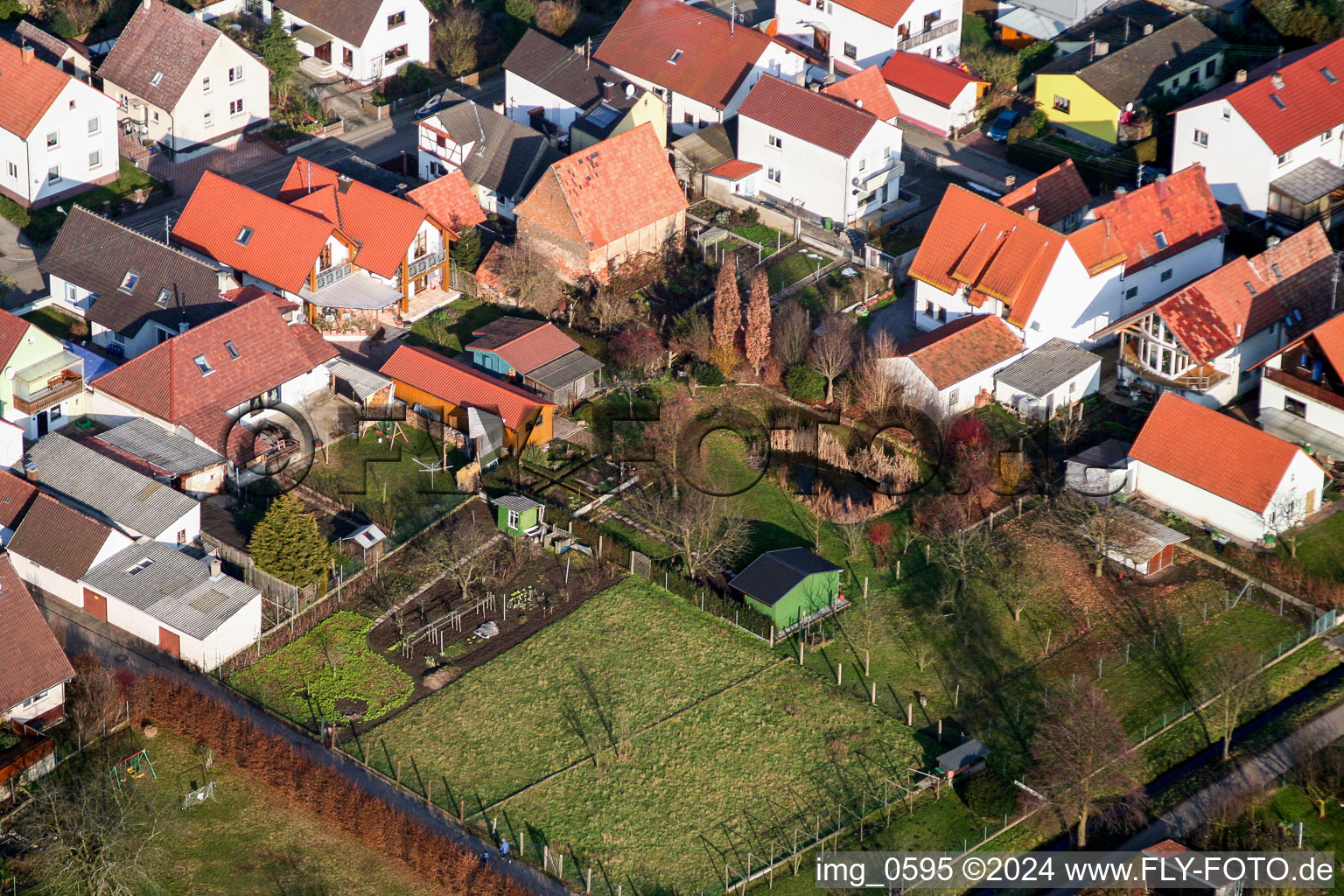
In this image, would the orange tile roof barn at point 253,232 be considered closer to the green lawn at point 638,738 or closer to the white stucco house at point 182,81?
the white stucco house at point 182,81

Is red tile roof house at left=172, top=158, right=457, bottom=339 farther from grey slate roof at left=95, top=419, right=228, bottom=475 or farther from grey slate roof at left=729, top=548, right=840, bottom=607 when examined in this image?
grey slate roof at left=729, top=548, right=840, bottom=607

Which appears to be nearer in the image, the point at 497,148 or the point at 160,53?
the point at 497,148

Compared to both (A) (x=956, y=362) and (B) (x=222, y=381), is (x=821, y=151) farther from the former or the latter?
(B) (x=222, y=381)

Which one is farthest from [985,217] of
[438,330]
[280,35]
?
[280,35]

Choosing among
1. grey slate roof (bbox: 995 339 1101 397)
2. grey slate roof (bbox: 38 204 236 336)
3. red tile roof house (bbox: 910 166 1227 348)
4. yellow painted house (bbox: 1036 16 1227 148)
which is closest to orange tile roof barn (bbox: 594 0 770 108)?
yellow painted house (bbox: 1036 16 1227 148)

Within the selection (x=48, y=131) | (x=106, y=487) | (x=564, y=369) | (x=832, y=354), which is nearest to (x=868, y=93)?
(x=832, y=354)

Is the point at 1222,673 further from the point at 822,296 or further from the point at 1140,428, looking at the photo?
the point at 822,296

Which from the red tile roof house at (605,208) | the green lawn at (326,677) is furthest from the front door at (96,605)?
the red tile roof house at (605,208)
